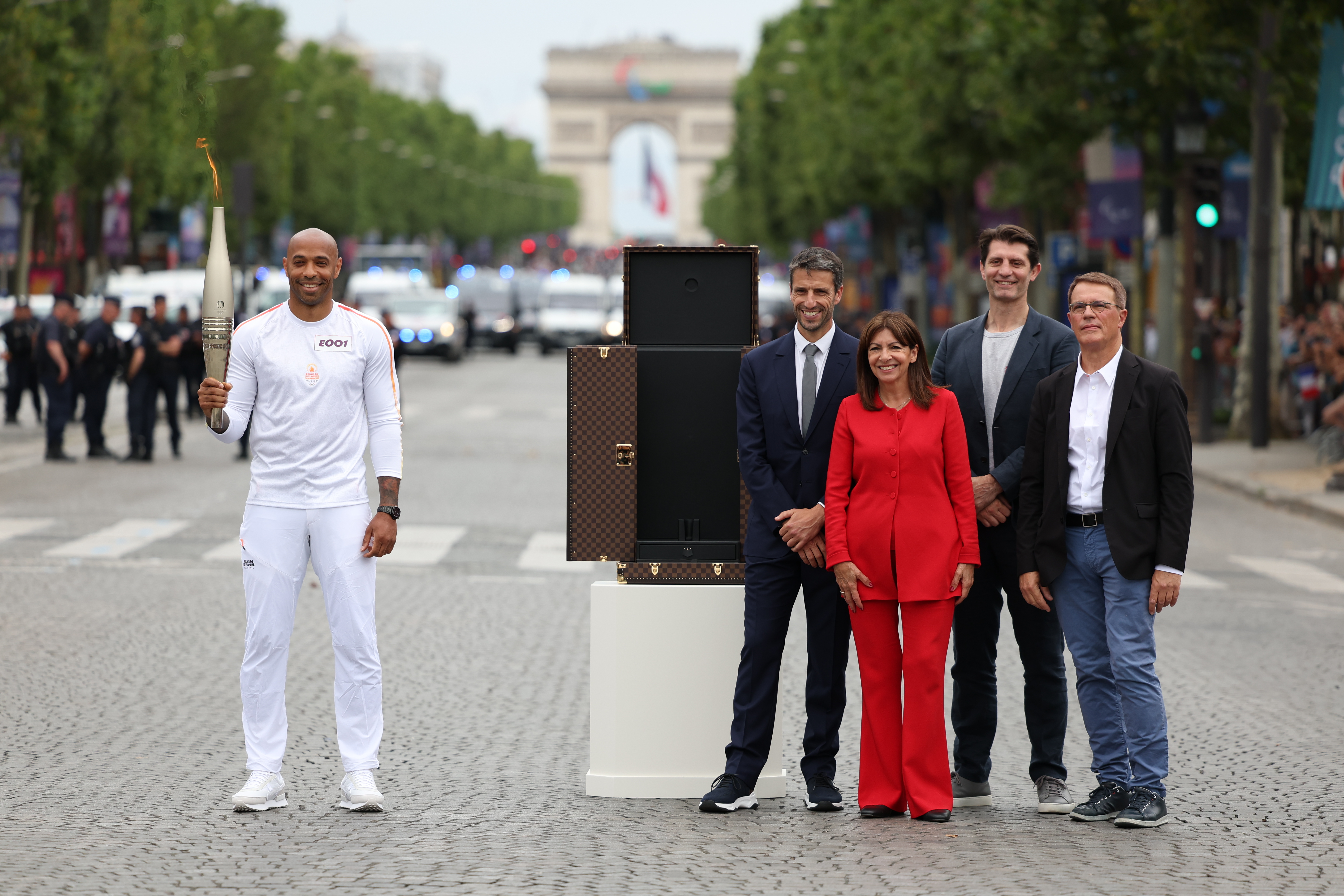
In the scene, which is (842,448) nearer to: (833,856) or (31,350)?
(833,856)

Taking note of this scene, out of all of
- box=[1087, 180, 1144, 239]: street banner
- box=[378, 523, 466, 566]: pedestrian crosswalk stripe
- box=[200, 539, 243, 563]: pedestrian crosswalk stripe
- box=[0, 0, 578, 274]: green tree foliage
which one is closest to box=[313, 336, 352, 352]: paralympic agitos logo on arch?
box=[0, 0, 578, 274]: green tree foliage

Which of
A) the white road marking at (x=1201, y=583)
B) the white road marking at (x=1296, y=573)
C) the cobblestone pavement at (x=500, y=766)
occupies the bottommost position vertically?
the white road marking at (x=1296, y=573)

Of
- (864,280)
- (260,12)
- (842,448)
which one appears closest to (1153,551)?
(842,448)

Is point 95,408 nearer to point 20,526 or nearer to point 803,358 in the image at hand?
point 20,526

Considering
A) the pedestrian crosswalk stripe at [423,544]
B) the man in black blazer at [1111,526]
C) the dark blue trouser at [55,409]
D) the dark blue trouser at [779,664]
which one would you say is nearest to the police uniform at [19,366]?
the dark blue trouser at [55,409]

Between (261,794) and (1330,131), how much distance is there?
57.3 feet

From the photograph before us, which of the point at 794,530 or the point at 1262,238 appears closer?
the point at 794,530

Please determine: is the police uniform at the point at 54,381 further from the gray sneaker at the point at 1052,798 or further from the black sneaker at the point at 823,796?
the gray sneaker at the point at 1052,798

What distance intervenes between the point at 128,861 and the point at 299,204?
7389 cm

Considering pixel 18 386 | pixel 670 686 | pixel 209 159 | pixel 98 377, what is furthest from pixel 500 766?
pixel 18 386

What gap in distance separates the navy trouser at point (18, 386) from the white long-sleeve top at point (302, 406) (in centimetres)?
2127

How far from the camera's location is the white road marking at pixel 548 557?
1438 centimetres

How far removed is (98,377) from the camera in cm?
2359

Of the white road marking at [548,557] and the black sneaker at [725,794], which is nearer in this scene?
the black sneaker at [725,794]
